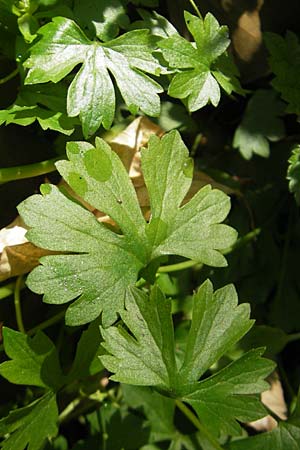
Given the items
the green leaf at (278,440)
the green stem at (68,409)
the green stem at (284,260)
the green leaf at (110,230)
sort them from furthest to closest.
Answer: the green stem at (284,260) < the green stem at (68,409) < the green leaf at (278,440) < the green leaf at (110,230)

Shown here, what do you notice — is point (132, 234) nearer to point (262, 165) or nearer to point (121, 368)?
point (121, 368)

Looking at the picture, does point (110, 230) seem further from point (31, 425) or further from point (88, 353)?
point (31, 425)

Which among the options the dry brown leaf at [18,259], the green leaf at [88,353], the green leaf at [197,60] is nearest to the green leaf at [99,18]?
the green leaf at [197,60]

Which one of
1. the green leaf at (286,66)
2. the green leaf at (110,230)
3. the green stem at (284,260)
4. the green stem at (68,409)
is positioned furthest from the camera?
the green stem at (284,260)

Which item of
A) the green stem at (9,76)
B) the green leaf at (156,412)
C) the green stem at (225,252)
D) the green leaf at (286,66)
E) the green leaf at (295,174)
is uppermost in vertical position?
the green stem at (9,76)

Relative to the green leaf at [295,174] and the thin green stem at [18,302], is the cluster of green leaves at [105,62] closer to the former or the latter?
the green leaf at [295,174]

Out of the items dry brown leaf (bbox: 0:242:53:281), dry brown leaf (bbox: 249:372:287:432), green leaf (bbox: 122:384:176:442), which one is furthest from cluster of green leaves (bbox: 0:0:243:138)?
dry brown leaf (bbox: 249:372:287:432)
